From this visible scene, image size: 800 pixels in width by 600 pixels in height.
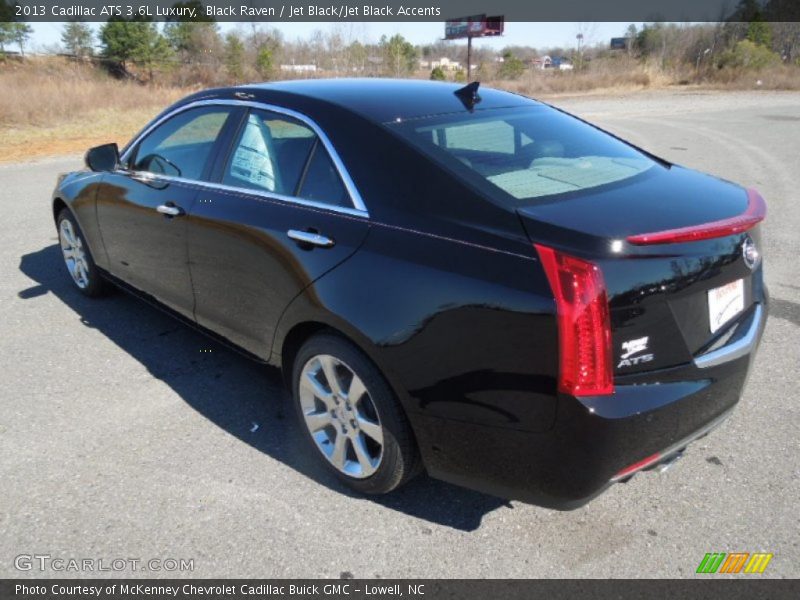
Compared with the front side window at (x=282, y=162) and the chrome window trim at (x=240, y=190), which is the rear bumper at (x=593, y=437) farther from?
the front side window at (x=282, y=162)

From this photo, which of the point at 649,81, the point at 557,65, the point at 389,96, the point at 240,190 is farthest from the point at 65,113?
the point at 557,65

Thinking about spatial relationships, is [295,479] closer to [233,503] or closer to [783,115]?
[233,503]

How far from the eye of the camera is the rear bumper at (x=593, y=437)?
208 cm

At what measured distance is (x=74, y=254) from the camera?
16.9 feet

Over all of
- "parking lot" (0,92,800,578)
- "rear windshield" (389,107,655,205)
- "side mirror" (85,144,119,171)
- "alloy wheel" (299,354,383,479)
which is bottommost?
"parking lot" (0,92,800,578)

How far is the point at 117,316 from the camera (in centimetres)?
482

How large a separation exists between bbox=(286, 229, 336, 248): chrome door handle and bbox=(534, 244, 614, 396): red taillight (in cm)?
→ 98

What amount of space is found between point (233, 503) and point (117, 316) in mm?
2560

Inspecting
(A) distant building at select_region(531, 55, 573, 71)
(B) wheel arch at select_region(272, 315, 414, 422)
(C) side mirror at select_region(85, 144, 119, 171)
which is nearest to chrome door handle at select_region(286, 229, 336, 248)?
(B) wheel arch at select_region(272, 315, 414, 422)

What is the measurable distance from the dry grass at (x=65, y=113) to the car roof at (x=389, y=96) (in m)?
13.1

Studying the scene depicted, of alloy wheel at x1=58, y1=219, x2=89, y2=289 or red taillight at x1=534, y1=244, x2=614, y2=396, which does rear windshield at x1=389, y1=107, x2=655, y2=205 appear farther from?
alloy wheel at x1=58, y1=219, x2=89, y2=289

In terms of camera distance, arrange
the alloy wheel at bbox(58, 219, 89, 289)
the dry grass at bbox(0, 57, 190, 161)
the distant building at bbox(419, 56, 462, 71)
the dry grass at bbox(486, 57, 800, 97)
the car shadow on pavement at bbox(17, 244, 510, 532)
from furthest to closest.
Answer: the distant building at bbox(419, 56, 462, 71) < the dry grass at bbox(486, 57, 800, 97) < the dry grass at bbox(0, 57, 190, 161) < the alloy wheel at bbox(58, 219, 89, 289) < the car shadow on pavement at bbox(17, 244, 510, 532)

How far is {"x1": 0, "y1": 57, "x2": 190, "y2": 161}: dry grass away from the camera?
→ 640 inches
